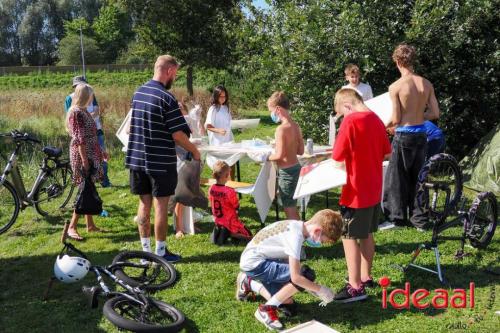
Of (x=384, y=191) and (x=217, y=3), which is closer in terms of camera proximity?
(x=384, y=191)

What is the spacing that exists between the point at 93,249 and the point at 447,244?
12.1 feet

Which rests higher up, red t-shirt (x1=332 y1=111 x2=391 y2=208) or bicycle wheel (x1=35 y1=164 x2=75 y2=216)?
red t-shirt (x1=332 y1=111 x2=391 y2=208)

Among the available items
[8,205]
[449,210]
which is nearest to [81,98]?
[8,205]

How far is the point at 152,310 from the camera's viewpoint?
3707 millimetres

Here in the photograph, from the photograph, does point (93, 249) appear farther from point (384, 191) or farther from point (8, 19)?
point (8, 19)

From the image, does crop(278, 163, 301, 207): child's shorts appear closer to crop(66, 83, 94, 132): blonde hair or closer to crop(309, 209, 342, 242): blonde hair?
crop(309, 209, 342, 242): blonde hair

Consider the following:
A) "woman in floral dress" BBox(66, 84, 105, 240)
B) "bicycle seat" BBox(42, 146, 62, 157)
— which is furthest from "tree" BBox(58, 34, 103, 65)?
"woman in floral dress" BBox(66, 84, 105, 240)

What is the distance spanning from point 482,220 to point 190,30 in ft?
51.2

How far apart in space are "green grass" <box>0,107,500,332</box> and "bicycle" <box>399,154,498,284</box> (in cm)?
13

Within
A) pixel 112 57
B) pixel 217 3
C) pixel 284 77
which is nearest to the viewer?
pixel 284 77

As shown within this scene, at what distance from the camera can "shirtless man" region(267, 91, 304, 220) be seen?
4.81 m

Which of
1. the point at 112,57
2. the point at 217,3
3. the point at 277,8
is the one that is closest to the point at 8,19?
the point at 112,57

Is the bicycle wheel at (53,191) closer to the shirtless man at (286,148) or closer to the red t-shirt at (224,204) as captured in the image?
the red t-shirt at (224,204)

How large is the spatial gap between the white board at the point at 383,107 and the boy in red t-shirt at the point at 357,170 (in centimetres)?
174
